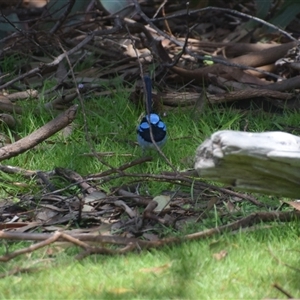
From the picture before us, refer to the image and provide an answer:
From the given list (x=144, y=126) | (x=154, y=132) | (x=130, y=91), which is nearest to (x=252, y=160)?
(x=154, y=132)

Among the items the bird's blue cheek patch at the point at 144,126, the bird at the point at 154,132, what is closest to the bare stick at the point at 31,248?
the bird at the point at 154,132

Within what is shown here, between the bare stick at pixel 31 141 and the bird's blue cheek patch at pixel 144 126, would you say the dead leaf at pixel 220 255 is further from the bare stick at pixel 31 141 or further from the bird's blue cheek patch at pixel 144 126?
the bird's blue cheek patch at pixel 144 126

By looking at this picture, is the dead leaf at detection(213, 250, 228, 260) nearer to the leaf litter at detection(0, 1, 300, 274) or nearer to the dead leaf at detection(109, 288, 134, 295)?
the leaf litter at detection(0, 1, 300, 274)

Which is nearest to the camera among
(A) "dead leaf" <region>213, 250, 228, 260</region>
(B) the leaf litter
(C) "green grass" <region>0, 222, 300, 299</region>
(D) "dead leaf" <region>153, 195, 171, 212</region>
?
(C) "green grass" <region>0, 222, 300, 299</region>

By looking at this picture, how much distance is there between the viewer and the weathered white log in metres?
3.34

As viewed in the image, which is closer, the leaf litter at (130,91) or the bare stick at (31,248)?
the bare stick at (31,248)

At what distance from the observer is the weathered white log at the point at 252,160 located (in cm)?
334

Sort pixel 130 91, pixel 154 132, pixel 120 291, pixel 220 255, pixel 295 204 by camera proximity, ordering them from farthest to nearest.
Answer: pixel 130 91 < pixel 154 132 < pixel 295 204 < pixel 220 255 < pixel 120 291

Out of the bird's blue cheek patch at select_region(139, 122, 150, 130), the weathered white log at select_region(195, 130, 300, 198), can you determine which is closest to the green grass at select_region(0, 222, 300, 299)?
the weathered white log at select_region(195, 130, 300, 198)

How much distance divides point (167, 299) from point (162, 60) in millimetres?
3485

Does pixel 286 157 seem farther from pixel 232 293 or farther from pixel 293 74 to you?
pixel 293 74

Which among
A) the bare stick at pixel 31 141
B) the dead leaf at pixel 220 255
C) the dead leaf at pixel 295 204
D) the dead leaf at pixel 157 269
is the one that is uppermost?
the bare stick at pixel 31 141

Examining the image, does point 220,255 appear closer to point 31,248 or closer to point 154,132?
point 31,248

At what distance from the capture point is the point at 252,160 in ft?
11.2
